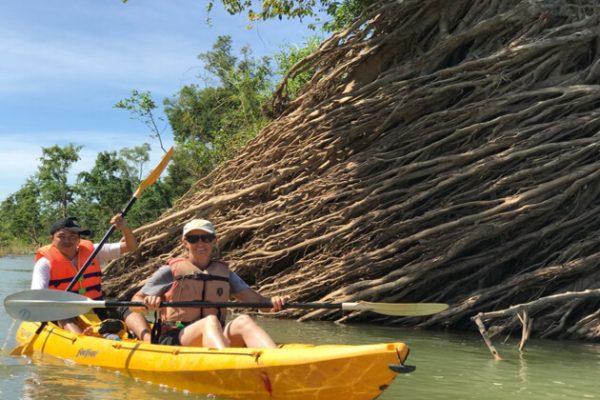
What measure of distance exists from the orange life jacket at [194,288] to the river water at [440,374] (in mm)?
490

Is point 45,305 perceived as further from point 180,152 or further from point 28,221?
point 28,221

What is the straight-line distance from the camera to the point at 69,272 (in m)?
5.54

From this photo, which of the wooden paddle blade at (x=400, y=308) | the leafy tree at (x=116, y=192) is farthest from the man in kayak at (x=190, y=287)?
the leafy tree at (x=116, y=192)

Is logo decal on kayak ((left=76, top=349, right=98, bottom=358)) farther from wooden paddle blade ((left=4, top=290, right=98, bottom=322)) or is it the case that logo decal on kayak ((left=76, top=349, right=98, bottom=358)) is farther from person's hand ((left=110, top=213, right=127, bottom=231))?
person's hand ((left=110, top=213, right=127, bottom=231))

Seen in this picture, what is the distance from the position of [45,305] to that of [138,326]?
693 mm

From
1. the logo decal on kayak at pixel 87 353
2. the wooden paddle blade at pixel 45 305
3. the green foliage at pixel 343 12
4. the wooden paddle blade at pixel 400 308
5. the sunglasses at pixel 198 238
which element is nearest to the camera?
the wooden paddle blade at pixel 400 308

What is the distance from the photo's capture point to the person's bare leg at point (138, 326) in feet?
15.3

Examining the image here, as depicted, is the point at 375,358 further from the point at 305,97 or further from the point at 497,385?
the point at 305,97

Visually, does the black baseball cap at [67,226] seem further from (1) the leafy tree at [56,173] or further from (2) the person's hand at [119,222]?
(1) the leafy tree at [56,173]

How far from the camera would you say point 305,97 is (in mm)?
9297

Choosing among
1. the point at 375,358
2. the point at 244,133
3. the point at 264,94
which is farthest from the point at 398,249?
the point at 264,94

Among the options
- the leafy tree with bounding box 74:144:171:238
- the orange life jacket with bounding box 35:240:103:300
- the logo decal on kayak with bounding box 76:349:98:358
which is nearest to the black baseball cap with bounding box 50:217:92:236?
the orange life jacket with bounding box 35:240:103:300

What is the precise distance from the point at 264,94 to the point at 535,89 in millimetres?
7605

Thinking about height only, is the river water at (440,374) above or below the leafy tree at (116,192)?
below
